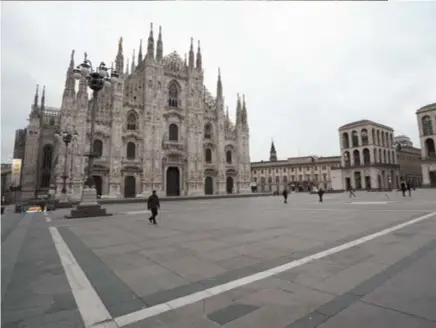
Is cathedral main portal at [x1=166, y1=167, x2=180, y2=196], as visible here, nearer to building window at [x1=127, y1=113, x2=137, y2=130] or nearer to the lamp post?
building window at [x1=127, y1=113, x2=137, y2=130]

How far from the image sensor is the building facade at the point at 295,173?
256 ft

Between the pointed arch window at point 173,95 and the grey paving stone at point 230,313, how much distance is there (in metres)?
38.3

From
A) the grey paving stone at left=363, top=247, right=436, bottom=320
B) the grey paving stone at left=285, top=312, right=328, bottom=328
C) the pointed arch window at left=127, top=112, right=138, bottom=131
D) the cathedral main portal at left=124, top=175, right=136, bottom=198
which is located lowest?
the grey paving stone at left=285, top=312, right=328, bottom=328

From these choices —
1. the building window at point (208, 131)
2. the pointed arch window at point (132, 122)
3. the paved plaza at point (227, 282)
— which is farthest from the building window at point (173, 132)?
the paved plaza at point (227, 282)

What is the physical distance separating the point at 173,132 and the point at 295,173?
5446 centimetres

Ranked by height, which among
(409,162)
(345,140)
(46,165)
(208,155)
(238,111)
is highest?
(238,111)

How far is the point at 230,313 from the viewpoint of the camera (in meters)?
2.75

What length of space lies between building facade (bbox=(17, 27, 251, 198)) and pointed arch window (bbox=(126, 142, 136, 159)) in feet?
0.44

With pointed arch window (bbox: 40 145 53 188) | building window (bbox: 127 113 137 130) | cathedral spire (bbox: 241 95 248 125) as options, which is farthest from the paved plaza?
pointed arch window (bbox: 40 145 53 188)

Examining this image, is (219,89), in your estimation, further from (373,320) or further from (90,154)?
(373,320)

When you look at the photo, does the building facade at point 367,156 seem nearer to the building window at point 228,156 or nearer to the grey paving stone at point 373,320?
the building window at point 228,156

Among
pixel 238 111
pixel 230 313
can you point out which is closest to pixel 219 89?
pixel 238 111

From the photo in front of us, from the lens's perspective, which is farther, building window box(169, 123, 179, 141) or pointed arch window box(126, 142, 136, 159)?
building window box(169, 123, 179, 141)

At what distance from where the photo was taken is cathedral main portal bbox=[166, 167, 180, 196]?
37.0m
